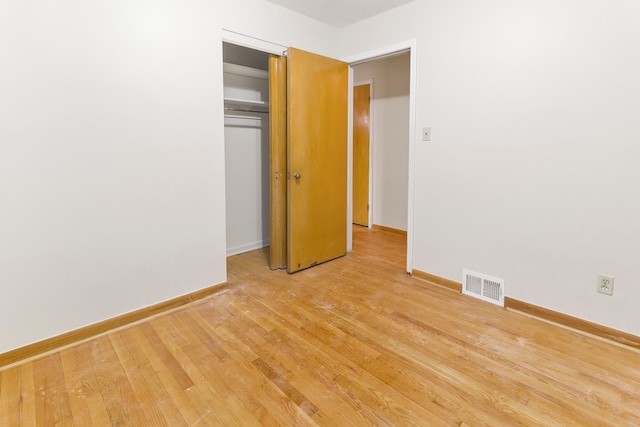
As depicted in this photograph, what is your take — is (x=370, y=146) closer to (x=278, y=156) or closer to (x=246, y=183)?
(x=246, y=183)

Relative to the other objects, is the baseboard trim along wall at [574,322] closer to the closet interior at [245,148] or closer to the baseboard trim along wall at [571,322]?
the baseboard trim along wall at [571,322]

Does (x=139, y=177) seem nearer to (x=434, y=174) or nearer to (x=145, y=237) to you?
(x=145, y=237)

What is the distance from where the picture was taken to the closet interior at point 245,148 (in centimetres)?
356

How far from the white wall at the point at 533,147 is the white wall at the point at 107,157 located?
5.55 feet

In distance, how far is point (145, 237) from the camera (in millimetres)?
2326

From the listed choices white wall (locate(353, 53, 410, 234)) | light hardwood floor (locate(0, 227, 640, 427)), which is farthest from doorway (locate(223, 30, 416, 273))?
white wall (locate(353, 53, 410, 234))

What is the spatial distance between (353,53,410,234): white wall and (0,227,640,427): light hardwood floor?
2.25 m

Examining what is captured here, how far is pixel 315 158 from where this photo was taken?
321cm

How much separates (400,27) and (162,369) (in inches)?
125

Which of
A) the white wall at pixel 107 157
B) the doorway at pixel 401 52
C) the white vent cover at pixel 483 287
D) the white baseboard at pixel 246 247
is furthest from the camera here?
the white baseboard at pixel 246 247

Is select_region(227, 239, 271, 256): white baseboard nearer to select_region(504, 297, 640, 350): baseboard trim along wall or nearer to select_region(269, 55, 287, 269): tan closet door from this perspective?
select_region(269, 55, 287, 269): tan closet door

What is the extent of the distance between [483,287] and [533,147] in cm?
110

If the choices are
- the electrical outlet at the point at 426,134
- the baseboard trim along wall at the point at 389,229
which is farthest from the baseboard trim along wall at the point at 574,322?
the baseboard trim along wall at the point at 389,229

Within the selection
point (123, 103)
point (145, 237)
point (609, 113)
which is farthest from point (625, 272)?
point (123, 103)
